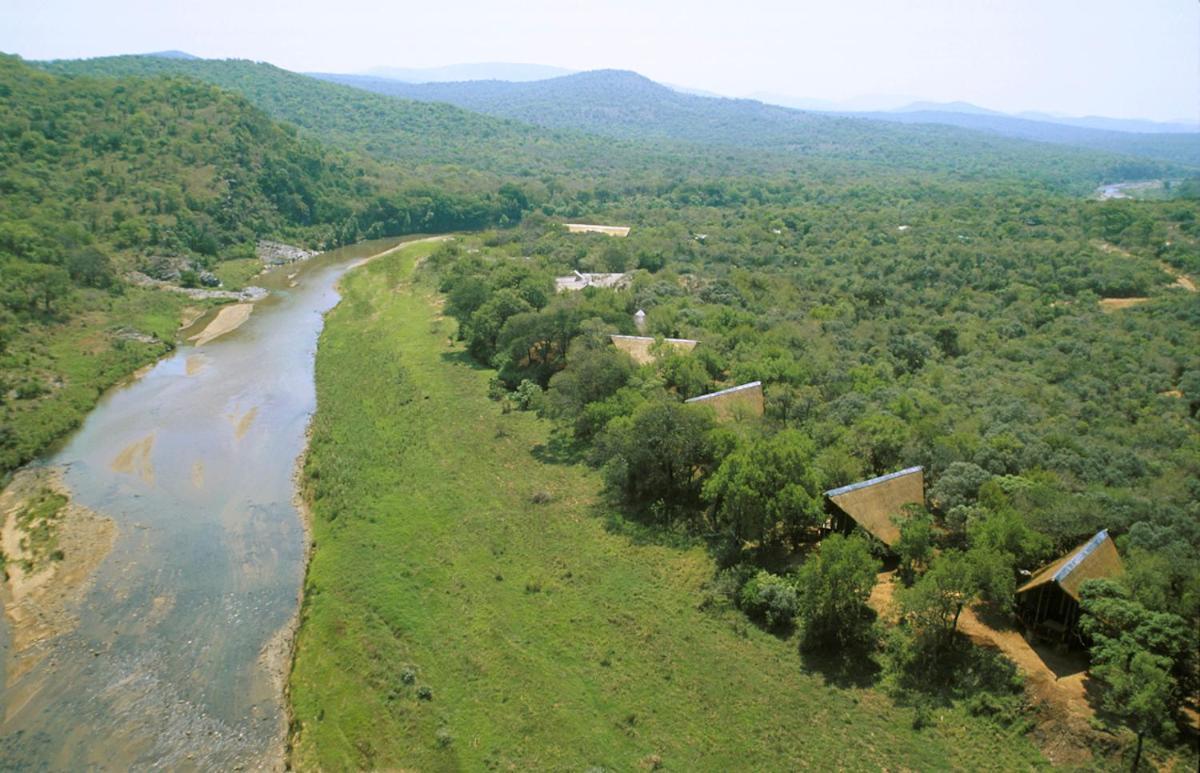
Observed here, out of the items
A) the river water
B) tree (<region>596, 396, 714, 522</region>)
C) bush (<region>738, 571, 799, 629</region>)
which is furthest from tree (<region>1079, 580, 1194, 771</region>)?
the river water

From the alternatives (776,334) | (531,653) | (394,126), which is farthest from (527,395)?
(394,126)

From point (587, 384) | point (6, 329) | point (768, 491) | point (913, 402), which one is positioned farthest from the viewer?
point (6, 329)

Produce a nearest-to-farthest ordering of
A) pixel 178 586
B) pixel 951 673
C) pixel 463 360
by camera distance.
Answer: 1. pixel 951 673
2. pixel 178 586
3. pixel 463 360

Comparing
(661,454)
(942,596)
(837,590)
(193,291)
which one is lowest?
(193,291)

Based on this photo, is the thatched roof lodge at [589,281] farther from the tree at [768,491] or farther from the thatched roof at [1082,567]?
the thatched roof at [1082,567]

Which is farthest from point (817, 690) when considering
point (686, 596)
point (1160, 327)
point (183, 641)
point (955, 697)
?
point (1160, 327)

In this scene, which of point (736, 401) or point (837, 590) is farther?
point (736, 401)

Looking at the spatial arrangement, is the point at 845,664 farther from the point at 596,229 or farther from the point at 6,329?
the point at 596,229
